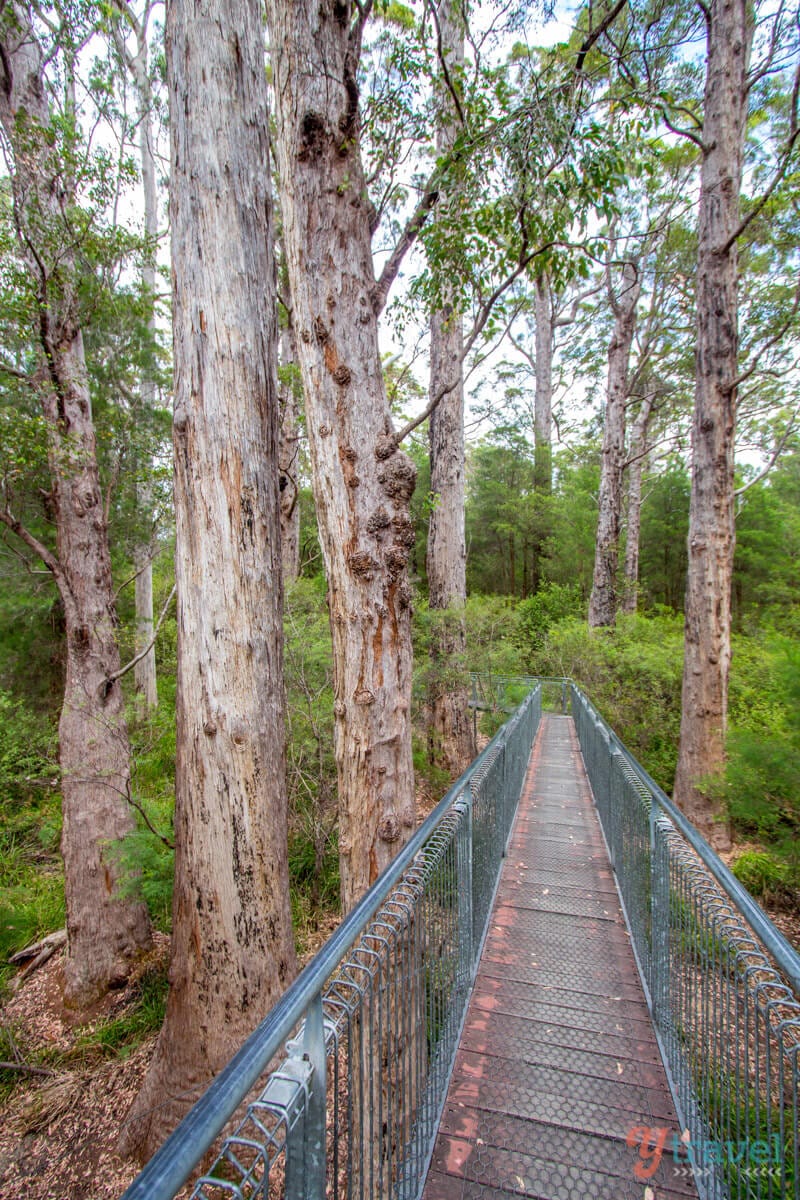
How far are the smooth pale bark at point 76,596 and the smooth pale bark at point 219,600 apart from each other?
2243 millimetres

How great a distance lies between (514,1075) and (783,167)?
8536mm

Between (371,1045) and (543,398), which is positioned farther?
(543,398)

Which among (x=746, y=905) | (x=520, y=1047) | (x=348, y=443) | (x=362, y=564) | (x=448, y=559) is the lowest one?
(x=520, y=1047)

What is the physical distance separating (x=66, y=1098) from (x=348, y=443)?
5.07 m

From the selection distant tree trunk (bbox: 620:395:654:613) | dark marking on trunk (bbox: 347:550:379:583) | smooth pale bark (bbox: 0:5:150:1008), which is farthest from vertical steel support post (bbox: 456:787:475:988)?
distant tree trunk (bbox: 620:395:654:613)

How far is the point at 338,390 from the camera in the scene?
3717mm

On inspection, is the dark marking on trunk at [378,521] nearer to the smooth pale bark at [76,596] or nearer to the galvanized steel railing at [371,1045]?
the galvanized steel railing at [371,1045]

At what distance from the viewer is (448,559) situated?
8.85 metres

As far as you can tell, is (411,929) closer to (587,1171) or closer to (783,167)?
(587,1171)

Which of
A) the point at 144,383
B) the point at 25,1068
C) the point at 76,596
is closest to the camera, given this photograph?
the point at 25,1068

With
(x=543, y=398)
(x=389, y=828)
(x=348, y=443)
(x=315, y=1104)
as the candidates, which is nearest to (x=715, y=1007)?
(x=315, y=1104)

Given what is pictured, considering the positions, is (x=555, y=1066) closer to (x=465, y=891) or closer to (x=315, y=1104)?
(x=465, y=891)

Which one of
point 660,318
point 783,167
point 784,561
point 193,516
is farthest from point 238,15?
point 784,561

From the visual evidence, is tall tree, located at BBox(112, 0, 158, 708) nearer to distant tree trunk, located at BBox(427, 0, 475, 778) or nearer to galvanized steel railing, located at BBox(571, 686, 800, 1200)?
distant tree trunk, located at BBox(427, 0, 475, 778)
